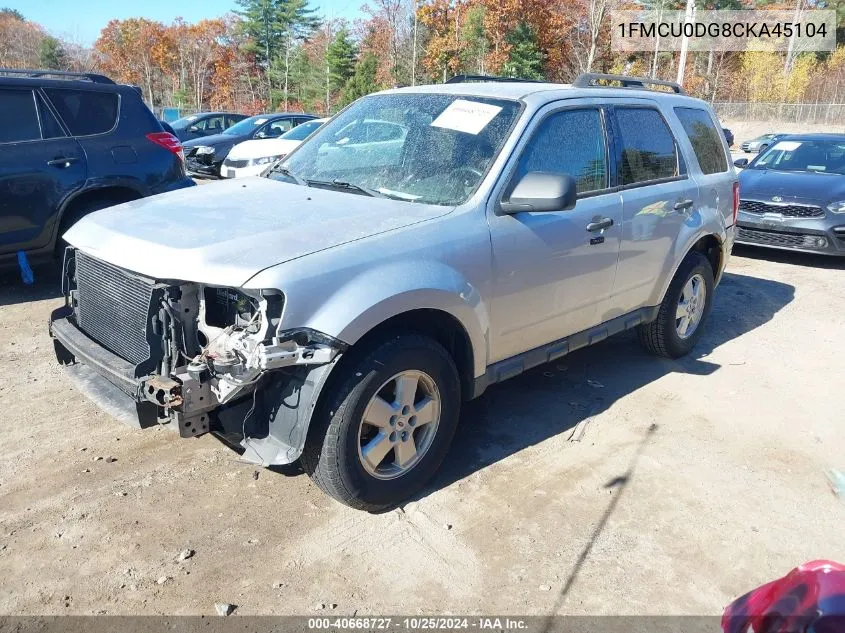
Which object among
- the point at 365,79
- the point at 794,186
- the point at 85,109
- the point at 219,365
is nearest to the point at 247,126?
the point at 85,109

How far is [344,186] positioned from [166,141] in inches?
154

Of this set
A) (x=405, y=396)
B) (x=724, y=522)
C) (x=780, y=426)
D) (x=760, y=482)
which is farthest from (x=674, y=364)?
(x=405, y=396)

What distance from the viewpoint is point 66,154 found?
239 inches

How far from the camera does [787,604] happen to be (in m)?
1.82

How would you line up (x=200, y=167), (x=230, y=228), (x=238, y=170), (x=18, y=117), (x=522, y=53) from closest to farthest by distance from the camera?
(x=230, y=228)
(x=18, y=117)
(x=238, y=170)
(x=200, y=167)
(x=522, y=53)

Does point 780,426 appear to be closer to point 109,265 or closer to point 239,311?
point 239,311

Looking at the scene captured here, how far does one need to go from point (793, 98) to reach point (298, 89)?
123ft

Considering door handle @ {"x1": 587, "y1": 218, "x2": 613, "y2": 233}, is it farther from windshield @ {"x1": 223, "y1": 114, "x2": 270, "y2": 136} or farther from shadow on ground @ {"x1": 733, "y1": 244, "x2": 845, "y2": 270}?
windshield @ {"x1": 223, "y1": 114, "x2": 270, "y2": 136}

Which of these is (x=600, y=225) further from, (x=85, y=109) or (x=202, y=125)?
(x=202, y=125)

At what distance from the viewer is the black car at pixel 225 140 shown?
14.8 meters

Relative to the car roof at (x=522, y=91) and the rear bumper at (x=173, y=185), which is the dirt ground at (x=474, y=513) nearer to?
the car roof at (x=522, y=91)

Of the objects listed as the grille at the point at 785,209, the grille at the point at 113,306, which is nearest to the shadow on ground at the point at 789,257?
the grille at the point at 785,209

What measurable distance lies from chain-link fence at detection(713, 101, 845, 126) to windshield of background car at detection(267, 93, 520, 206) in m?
46.0

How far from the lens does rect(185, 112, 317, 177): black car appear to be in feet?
48.5
